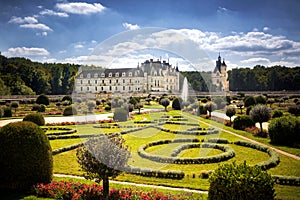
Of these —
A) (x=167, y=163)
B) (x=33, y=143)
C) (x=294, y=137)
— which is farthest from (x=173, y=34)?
(x=294, y=137)

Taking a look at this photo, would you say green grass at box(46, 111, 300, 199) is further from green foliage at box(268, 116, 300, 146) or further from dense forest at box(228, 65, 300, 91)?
dense forest at box(228, 65, 300, 91)

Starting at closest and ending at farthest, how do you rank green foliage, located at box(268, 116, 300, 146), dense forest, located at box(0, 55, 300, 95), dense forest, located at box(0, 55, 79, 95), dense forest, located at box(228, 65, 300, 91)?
green foliage, located at box(268, 116, 300, 146), dense forest, located at box(0, 55, 79, 95), dense forest, located at box(0, 55, 300, 95), dense forest, located at box(228, 65, 300, 91)

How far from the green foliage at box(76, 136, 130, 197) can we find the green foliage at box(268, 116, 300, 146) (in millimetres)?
10564

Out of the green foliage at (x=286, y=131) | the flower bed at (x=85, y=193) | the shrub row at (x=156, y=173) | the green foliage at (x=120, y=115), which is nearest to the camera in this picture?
the flower bed at (x=85, y=193)

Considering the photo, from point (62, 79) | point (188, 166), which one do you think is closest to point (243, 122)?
point (188, 166)

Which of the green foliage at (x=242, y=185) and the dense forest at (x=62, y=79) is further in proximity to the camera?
the dense forest at (x=62, y=79)

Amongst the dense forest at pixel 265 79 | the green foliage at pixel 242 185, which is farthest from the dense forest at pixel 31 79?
the green foliage at pixel 242 185

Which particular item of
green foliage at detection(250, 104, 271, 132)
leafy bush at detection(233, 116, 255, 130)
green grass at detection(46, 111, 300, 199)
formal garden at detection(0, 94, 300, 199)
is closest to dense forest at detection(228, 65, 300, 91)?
leafy bush at detection(233, 116, 255, 130)

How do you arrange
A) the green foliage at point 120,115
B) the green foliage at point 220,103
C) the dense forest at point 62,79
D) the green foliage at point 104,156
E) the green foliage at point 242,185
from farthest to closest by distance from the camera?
1. the dense forest at point 62,79
2. the green foliage at point 220,103
3. the green foliage at point 120,115
4. the green foliage at point 104,156
5. the green foliage at point 242,185

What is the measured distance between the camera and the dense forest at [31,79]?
55062mm

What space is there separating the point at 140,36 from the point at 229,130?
1248 centimetres

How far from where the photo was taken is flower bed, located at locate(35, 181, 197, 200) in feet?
23.9

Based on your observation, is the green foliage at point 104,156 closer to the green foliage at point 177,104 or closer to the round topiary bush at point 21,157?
the round topiary bush at point 21,157

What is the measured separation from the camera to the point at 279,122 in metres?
14.6
